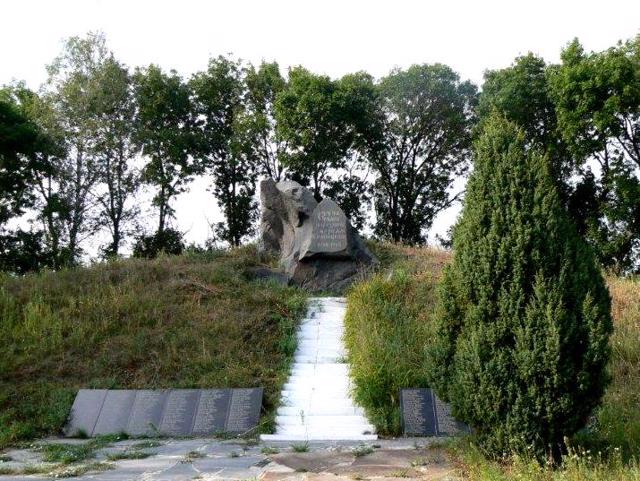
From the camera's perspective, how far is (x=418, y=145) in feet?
84.6

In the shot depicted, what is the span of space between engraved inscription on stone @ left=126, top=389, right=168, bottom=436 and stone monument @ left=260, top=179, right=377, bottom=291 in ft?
20.2

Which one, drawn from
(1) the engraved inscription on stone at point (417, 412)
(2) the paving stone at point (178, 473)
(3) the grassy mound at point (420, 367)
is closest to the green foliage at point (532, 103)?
(3) the grassy mound at point (420, 367)

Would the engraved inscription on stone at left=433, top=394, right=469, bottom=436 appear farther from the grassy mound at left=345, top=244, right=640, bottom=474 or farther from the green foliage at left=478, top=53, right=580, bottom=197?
the green foliage at left=478, top=53, right=580, bottom=197

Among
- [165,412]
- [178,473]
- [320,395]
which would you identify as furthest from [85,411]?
[178,473]

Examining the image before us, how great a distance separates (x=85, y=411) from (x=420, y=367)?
4.51 metres

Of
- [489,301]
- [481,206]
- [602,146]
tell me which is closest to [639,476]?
[489,301]

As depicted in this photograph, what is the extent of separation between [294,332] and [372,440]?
385 cm

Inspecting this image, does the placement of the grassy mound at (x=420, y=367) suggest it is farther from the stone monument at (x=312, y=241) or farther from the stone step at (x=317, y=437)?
the stone monument at (x=312, y=241)

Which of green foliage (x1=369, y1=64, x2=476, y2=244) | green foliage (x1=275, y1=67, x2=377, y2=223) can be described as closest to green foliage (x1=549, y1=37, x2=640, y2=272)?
green foliage (x1=369, y1=64, x2=476, y2=244)

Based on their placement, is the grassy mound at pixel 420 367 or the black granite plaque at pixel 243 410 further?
the black granite plaque at pixel 243 410

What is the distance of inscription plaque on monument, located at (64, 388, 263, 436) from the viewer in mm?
8117

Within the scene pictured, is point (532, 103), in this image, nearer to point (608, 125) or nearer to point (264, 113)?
point (608, 125)

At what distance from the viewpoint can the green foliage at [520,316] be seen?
528 centimetres

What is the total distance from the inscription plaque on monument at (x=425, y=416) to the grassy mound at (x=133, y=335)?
1760 millimetres
